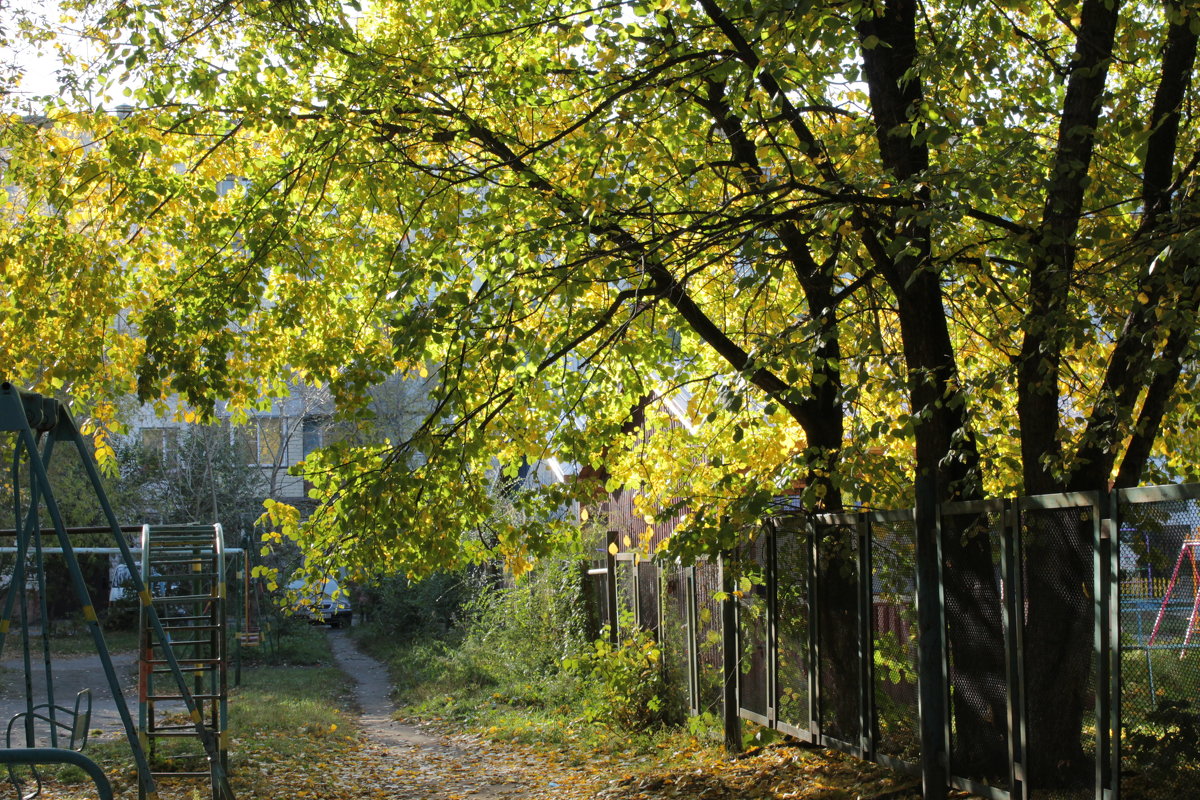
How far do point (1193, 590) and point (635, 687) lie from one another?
9273 mm

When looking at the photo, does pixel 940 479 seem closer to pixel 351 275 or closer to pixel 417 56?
pixel 417 56

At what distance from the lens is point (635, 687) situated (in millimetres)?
13719

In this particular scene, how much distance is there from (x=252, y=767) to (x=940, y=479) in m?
8.82

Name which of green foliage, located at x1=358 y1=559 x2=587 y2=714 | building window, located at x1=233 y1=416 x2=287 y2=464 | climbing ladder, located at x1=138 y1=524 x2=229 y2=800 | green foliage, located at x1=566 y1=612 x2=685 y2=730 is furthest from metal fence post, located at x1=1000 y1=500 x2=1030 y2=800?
building window, located at x1=233 y1=416 x2=287 y2=464

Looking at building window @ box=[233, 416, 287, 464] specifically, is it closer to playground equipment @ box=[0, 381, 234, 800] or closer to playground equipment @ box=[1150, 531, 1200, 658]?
playground equipment @ box=[0, 381, 234, 800]

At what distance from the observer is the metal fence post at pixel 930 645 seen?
7480 millimetres

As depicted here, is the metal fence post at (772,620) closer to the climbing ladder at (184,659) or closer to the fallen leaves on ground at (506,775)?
the fallen leaves on ground at (506,775)

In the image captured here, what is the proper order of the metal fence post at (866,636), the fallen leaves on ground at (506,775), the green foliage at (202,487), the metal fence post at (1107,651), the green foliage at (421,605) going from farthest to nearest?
the green foliage at (202,487) < the green foliage at (421,605) < the fallen leaves on ground at (506,775) < the metal fence post at (866,636) < the metal fence post at (1107,651)

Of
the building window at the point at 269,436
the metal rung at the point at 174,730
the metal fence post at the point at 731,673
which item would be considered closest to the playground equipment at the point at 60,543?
the metal rung at the point at 174,730

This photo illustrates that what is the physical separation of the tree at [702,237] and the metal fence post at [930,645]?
0.23 metres

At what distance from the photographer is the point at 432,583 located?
26.7m

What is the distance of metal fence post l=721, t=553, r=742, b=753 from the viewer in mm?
11312

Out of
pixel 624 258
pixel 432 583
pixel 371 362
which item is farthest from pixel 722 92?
pixel 432 583

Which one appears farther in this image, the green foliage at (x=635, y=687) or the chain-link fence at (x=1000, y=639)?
the green foliage at (x=635, y=687)
